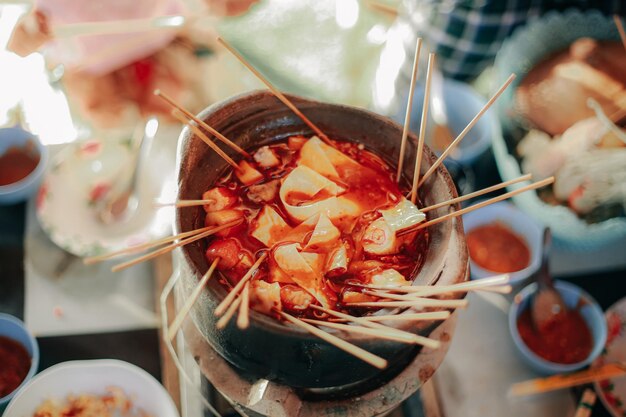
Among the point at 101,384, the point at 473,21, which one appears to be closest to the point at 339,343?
the point at 101,384

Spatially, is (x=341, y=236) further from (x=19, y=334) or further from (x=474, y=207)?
(x=19, y=334)

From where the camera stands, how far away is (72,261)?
84.2 inches

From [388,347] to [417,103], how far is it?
1607 mm

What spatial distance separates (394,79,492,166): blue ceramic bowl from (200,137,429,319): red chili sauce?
980 millimetres

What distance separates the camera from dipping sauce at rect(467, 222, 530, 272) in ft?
7.25

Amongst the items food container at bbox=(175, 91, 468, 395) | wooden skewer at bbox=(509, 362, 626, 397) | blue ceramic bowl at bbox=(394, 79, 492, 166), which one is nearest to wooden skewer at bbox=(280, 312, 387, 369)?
food container at bbox=(175, 91, 468, 395)

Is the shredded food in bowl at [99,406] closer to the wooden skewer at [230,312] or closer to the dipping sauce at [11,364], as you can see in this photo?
the dipping sauce at [11,364]

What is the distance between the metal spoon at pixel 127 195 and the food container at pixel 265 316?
810mm

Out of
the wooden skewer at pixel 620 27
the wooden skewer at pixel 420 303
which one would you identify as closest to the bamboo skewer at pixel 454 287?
the wooden skewer at pixel 420 303

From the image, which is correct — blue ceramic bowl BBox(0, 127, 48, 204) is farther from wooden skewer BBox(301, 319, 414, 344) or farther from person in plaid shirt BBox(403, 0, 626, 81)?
person in plaid shirt BBox(403, 0, 626, 81)

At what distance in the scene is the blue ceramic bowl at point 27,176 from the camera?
6.90 feet

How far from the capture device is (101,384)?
179cm

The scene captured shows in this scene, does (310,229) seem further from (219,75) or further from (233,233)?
(219,75)

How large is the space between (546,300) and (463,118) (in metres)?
0.98
